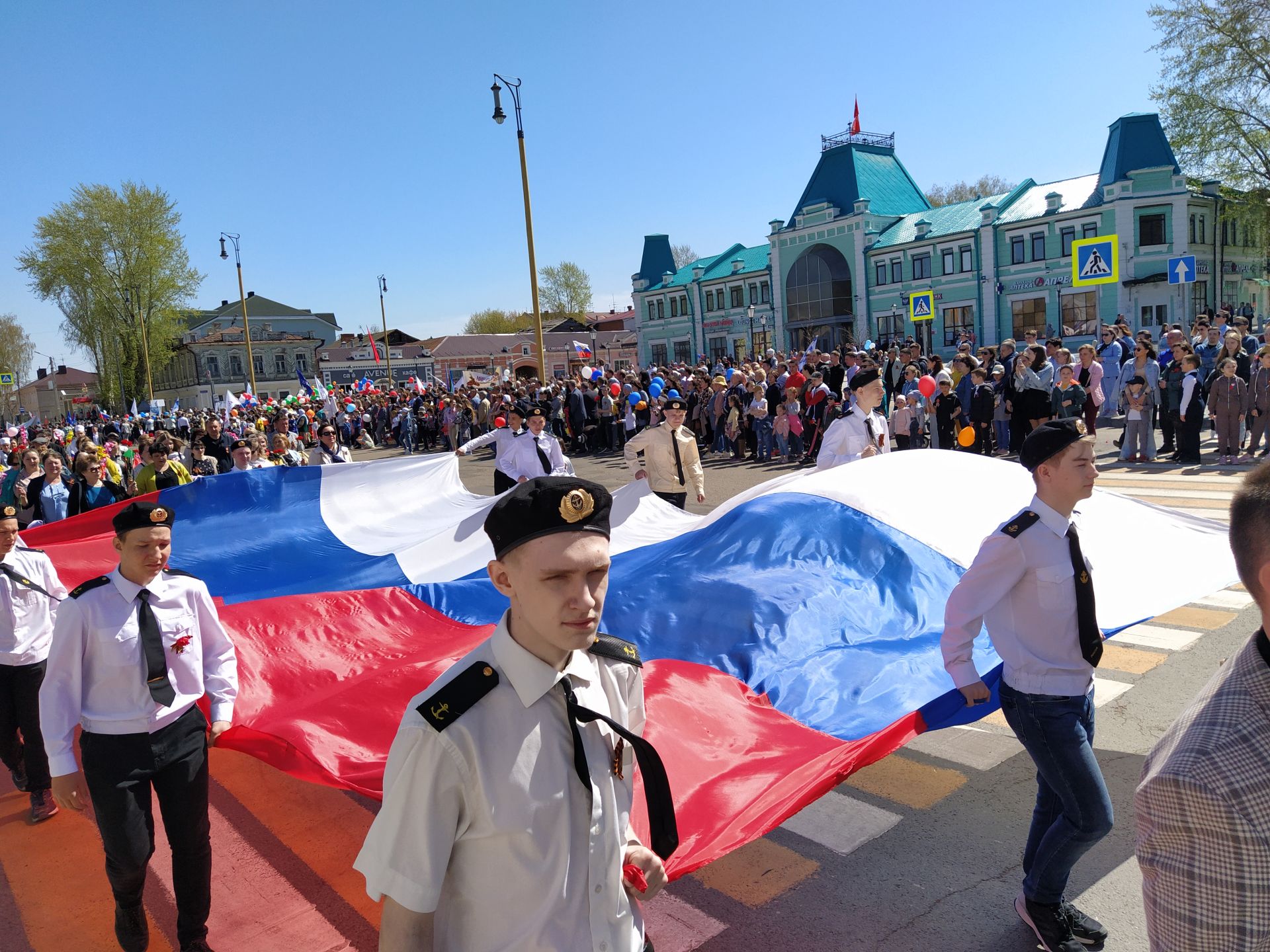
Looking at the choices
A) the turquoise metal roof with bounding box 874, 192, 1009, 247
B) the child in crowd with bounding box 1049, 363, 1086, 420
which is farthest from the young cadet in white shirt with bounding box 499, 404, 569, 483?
the turquoise metal roof with bounding box 874, 192, 1009, 247

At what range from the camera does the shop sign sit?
151 ft

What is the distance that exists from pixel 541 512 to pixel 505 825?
0.71 metres

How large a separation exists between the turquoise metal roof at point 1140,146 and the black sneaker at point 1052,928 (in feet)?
159

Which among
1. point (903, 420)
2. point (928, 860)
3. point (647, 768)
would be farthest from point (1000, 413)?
point (647, 768)

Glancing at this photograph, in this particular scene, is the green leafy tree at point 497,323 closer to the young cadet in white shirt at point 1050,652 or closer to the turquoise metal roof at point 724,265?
the turquoise metal roof at point 724,265

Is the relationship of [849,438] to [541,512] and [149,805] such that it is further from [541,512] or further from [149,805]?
[541,512]

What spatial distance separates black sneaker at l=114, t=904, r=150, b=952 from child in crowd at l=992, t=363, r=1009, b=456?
15.9 metres

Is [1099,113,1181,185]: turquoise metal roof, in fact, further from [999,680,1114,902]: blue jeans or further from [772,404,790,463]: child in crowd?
[999,680,1114,902]: blue jeans

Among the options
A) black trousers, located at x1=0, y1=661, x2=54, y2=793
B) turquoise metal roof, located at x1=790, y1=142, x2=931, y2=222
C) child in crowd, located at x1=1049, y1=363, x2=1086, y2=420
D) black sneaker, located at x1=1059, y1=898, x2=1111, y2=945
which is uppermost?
turquoise metal roof, located at x1=790, y1=142, x2=931, y2=222

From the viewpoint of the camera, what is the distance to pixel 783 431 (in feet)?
65.1

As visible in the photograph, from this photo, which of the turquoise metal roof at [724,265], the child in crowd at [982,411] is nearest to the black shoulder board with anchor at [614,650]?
the child in crowd at [982,411]

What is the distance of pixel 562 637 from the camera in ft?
6.64

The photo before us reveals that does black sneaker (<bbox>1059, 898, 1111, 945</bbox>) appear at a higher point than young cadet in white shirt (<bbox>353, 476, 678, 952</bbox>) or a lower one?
lower

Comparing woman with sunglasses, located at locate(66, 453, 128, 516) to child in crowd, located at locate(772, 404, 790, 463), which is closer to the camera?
woman with sunglasses, located at locate(66, 453, 128, 516)
